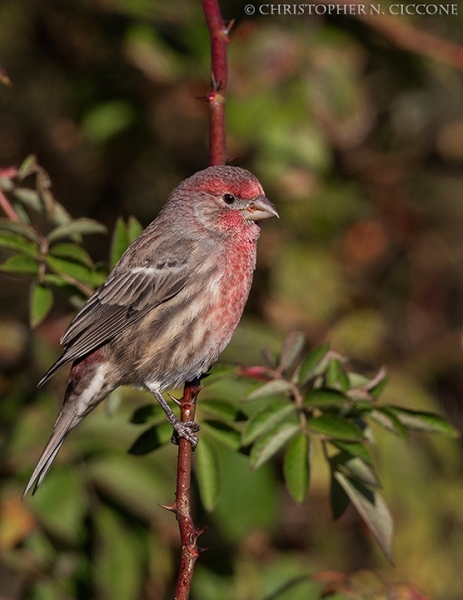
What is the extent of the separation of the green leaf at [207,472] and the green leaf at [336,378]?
2.07 feet

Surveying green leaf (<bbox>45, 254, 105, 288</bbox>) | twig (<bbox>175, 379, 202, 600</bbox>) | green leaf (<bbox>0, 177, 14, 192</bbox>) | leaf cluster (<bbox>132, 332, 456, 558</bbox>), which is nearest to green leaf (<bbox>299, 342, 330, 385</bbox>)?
leaf cluster (<bbox>132, 332, 456, 558</bbox>)

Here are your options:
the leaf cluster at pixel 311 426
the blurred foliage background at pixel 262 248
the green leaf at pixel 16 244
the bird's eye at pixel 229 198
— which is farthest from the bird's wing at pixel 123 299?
the leaf cluster at pixel 311 426

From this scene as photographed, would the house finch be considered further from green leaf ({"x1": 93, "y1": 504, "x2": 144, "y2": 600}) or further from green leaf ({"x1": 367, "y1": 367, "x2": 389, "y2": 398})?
green leaf ({"x1": 367, "y1": 367, "x2": 389, "y2": 398})

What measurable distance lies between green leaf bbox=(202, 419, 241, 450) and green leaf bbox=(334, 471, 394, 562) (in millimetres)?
504

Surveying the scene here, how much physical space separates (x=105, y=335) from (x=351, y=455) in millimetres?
1637

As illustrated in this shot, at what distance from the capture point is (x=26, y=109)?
759 centimetres

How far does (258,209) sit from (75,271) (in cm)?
124

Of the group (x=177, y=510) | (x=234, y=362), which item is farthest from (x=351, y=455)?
(x=234, y=362)

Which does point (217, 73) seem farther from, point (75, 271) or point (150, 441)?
point (150, 441)

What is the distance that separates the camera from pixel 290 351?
4.21 m

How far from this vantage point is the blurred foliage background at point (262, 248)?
5074mm

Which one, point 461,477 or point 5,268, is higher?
point 5,268

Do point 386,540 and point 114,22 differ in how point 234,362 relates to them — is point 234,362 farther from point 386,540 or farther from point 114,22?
point 114,22

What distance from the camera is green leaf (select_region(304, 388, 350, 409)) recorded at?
148 inches
